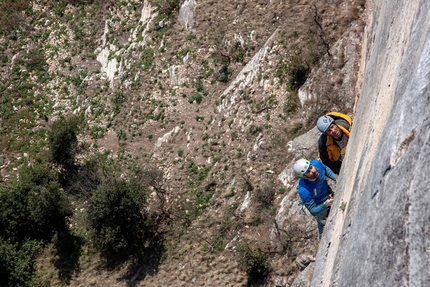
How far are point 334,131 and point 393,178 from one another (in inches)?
221

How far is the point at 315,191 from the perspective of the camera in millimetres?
11008

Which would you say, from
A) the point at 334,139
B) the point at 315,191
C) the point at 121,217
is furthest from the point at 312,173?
the point at 121,217

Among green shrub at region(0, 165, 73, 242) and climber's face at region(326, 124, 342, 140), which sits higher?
climber's face at region(326, 124, 342, 140)

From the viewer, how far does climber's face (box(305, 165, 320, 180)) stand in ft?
34.7

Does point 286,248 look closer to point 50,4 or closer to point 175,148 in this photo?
point 175,148

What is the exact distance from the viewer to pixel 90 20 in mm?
34531

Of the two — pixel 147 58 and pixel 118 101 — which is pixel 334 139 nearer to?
pixel 147 58

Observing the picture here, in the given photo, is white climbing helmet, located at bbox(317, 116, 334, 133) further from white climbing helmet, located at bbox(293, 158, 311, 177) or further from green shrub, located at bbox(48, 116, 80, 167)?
green shrub, located at bbox(48, 116, 80, 167)

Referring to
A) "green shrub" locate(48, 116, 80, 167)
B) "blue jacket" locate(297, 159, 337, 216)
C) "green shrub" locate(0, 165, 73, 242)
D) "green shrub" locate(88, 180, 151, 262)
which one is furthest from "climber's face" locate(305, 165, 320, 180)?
"green shrub" locate(48, 116, 80, 167)

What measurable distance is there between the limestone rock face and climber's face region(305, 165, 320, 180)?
105 cm

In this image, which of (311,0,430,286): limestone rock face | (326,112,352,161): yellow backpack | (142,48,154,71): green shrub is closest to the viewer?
(311,0,430,286): limestone rock face

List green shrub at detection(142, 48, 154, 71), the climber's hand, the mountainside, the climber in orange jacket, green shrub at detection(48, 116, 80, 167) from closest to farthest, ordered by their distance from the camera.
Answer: the climber's hand, the climber in orange jacket, the mountainside, green shrub at detection(48, 116, 80, 167), green shrub at detection(142, 48, 154, 71)

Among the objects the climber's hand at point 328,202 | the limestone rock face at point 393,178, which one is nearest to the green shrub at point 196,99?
the climber's hand at point 328,202

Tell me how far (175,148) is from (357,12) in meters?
9.54
